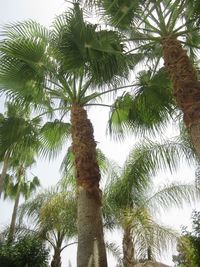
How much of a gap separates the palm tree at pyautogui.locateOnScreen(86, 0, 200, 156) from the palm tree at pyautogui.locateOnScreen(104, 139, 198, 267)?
3.00m

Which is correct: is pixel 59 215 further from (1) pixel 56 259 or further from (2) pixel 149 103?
(2) pixel 149 103

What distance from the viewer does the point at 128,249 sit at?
31.6 feet

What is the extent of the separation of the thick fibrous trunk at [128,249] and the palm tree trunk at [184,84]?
16.5 feet

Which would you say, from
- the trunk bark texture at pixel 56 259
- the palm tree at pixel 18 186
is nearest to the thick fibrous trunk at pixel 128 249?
the trunk bark texture at pixel 56 259

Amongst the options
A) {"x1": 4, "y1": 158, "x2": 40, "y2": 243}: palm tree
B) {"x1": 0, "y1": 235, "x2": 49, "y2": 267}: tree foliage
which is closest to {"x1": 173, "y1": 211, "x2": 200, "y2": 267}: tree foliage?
{"x1": 0, "y1": 235, "x2": 49, "y2": 267}: tree foliage

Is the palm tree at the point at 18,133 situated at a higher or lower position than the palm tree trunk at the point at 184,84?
higher

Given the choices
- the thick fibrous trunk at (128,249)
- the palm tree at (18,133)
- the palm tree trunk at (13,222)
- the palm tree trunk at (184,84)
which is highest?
the palm tree trunk at (13,222)

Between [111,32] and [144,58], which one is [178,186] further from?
[111,32]

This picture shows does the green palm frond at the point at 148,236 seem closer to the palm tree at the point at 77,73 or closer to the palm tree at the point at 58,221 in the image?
the palm tree at the point at 77,73

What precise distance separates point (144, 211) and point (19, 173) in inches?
507

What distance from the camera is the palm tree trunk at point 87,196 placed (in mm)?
6391

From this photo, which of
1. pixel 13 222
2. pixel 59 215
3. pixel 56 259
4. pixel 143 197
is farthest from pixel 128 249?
pixel 13 222

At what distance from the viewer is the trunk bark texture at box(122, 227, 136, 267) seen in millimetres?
9374

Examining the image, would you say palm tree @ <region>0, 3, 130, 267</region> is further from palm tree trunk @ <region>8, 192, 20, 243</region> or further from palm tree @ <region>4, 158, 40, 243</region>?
palm tree @ <region>4, 158, 40, 243</region>
